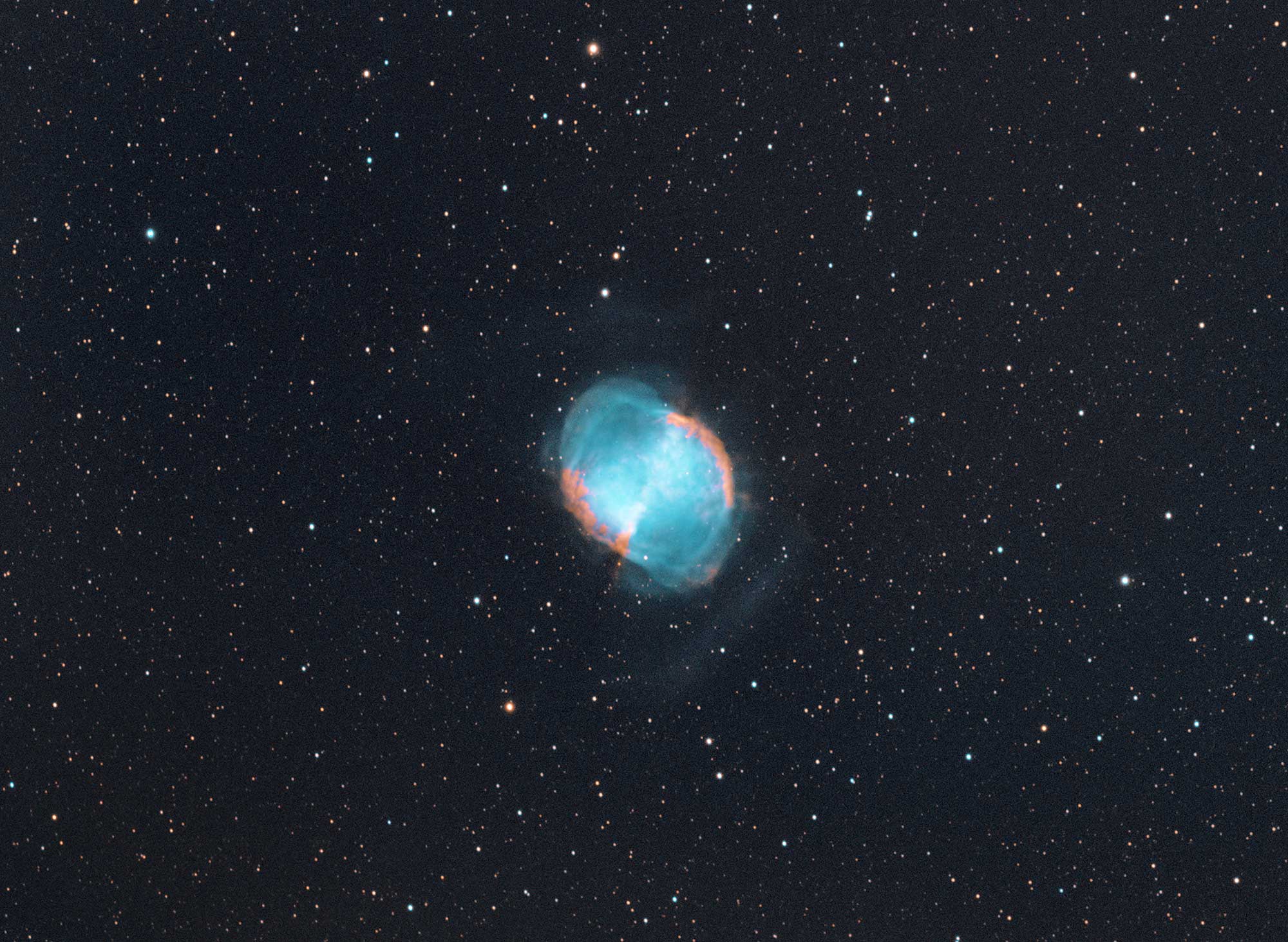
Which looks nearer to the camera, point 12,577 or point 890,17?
point 890,17

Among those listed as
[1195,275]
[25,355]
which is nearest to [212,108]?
[25,355]

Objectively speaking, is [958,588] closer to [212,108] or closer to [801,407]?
[801,407]

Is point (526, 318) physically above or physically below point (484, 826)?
above

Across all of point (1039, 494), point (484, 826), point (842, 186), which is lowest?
point (484, 826)
